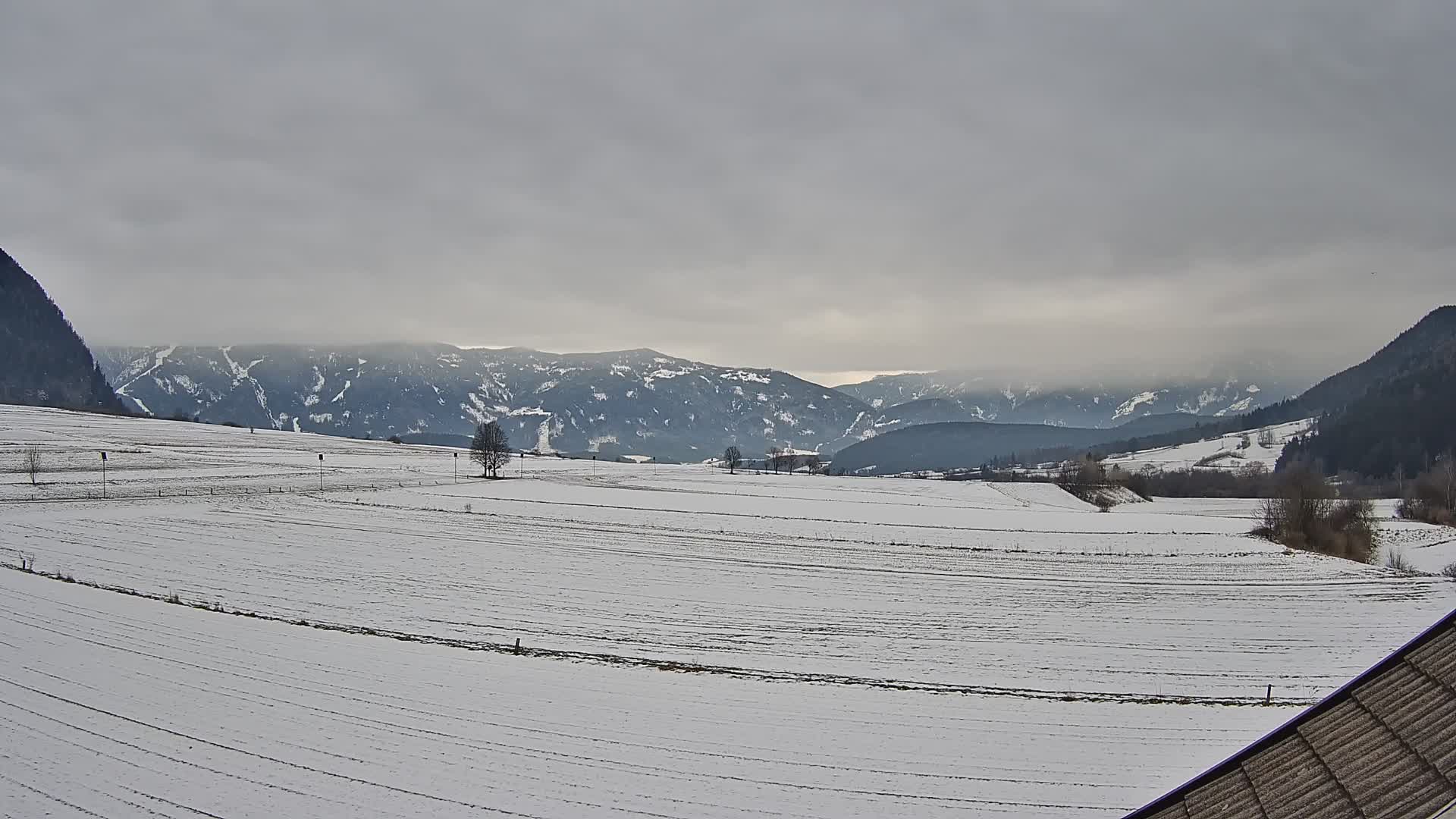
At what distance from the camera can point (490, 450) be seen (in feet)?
369

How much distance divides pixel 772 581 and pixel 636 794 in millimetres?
26078

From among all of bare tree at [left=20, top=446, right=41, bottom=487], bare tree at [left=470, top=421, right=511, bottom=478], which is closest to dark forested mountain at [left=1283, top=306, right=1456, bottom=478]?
bare tree at [left=470, top=421, right=511, bottom=478]

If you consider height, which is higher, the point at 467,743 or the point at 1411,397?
the point at 1411,397

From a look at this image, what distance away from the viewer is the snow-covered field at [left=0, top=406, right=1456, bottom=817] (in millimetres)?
15289

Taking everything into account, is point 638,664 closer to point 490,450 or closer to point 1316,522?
point 1316,522

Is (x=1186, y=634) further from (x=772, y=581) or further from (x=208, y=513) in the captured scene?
(x=208, y=513)

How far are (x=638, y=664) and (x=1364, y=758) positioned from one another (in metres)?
20.9

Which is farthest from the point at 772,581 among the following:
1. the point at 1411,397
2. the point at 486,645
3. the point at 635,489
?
the point at 1411,397

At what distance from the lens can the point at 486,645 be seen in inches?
1033

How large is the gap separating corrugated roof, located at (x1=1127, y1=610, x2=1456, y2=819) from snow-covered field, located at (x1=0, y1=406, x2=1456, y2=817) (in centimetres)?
887

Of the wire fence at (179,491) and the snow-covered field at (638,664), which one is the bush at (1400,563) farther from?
the wire fence at (179,491)

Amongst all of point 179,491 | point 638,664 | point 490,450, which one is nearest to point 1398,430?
point 490,450

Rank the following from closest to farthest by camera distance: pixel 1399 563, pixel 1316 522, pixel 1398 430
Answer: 1. pixel 1399 563
2. pixel 1316 522
3. pixel 1398 430

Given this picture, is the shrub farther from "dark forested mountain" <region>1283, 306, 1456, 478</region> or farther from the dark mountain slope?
"dark forested mountain" <region>1283, 306, 1456, 478</region>
